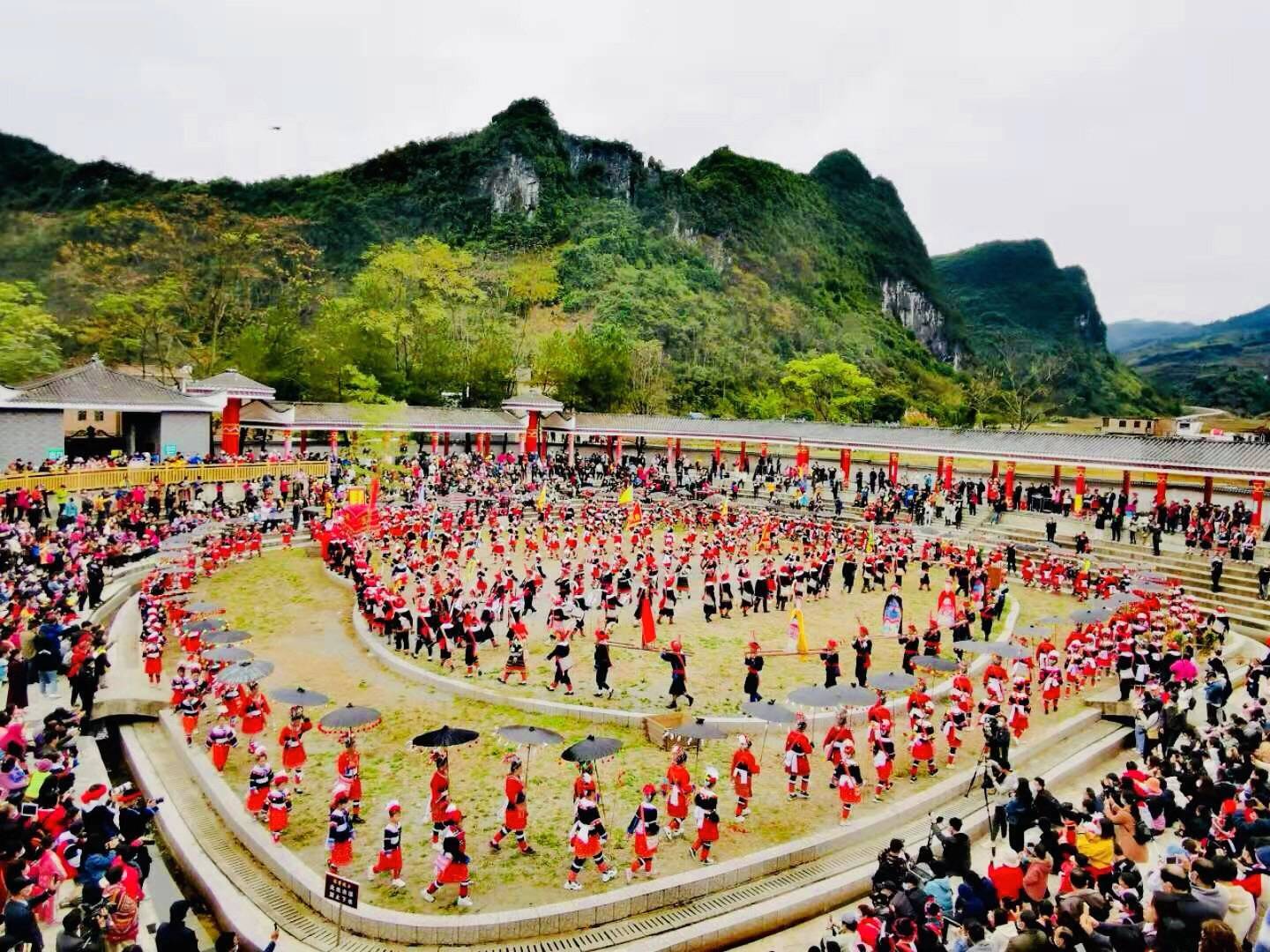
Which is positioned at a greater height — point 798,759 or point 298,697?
point 298,697

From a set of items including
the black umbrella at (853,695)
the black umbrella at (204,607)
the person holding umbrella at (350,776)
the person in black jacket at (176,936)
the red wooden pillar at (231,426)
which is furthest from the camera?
the red wooden pillar at (231,426)

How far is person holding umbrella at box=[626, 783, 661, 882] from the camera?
8008mm

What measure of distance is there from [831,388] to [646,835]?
54.9 metres

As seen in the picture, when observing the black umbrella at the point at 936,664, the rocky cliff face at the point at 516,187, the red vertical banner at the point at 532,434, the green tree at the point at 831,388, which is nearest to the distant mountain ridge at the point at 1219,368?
the green tree at the point at 831,388

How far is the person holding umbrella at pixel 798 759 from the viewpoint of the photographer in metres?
9.85

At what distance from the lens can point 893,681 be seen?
37.1 feet

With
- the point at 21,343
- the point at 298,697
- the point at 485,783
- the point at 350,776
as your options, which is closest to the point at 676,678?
the point at 485,783

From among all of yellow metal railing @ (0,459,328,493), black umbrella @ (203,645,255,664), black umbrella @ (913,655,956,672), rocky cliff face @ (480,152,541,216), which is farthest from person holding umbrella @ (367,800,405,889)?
rocky cliff face @ (480,152,541,216)

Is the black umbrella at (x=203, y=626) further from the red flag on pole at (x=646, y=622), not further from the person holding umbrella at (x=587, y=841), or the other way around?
the person holding umbrella at (x=587, y=841)

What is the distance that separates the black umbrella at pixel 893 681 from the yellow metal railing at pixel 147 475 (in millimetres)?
25344

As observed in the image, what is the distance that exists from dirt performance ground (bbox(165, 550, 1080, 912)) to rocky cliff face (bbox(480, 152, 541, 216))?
9319cm

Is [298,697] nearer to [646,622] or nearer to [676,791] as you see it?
[676,791]

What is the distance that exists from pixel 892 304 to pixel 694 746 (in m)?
130

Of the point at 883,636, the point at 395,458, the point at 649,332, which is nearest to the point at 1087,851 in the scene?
the point at 883,636
